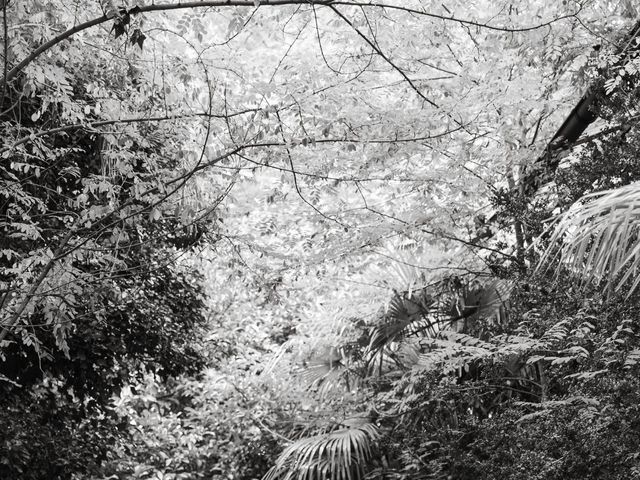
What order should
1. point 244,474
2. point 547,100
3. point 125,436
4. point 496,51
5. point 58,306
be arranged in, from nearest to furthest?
1. point 58,306
2. point 496,51
3. point 547,100
4. point 125,436
5. point 244,474

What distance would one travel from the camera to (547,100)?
499cm

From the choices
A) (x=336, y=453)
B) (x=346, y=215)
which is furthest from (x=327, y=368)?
(x=346, y=215)

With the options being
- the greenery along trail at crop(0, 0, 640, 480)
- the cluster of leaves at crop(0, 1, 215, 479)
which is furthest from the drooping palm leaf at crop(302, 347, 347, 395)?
the cluster of leaves at crop(0, 1, 215, 479)

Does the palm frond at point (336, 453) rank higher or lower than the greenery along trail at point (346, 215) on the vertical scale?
lower

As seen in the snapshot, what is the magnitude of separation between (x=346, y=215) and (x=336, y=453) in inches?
71.4

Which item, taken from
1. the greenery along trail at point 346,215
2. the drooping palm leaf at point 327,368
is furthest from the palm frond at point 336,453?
the drooping palm leaf at point 327,368

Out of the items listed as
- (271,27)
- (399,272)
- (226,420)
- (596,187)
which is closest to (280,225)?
(399,272)

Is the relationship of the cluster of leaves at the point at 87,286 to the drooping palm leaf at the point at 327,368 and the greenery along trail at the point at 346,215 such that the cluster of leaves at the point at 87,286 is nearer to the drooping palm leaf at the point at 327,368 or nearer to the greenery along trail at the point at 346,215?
the greenery along trail at the point at 346,215

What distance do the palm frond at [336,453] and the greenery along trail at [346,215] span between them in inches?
1.2

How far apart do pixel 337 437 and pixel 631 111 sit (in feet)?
9.70

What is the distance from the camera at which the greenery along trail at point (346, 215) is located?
11.0 ft

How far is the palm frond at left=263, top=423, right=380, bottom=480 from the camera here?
5.40 meters

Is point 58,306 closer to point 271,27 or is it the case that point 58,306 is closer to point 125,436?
point 271,27

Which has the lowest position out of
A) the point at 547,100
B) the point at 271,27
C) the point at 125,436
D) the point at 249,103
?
the point at 125,436
